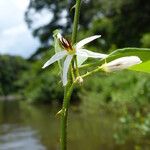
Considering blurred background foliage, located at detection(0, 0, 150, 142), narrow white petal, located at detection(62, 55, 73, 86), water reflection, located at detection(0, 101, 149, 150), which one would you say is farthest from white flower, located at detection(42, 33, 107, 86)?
water reflection, located at detection(0, 101, 149, 150)

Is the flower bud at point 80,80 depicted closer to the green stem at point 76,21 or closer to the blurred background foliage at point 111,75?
the green stem at point 76,21

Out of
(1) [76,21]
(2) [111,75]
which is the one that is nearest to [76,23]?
(1) [76,21]

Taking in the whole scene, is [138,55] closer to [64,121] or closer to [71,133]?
[64,121]

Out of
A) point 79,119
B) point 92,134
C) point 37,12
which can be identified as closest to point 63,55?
point 92,134

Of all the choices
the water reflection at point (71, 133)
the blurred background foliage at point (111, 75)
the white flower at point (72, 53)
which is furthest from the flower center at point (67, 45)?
the water reflection at point (71, 133)

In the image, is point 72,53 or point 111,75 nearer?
point 72,53

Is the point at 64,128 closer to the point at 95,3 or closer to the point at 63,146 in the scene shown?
the point at 63,146

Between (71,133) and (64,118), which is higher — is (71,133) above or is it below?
above
